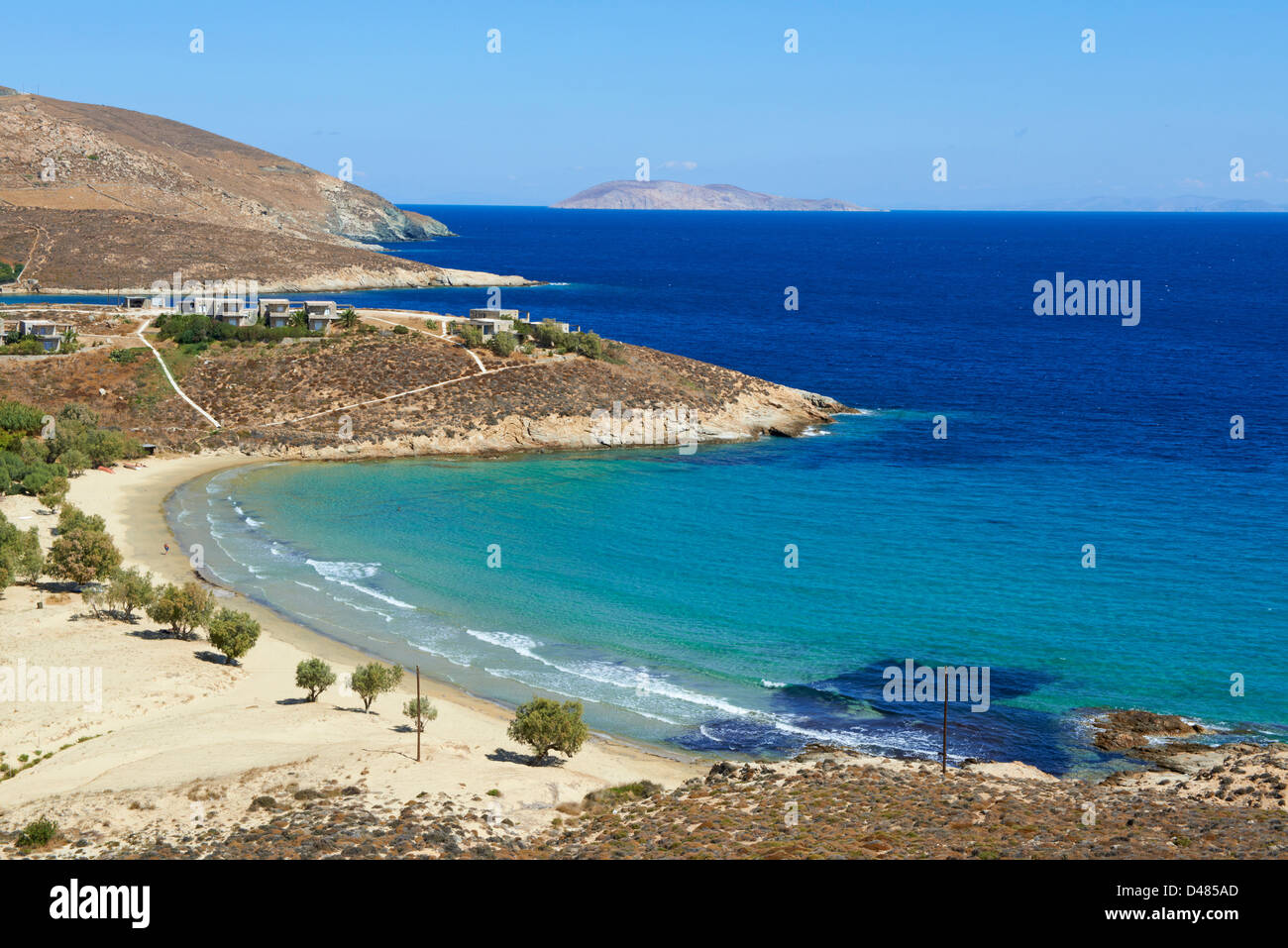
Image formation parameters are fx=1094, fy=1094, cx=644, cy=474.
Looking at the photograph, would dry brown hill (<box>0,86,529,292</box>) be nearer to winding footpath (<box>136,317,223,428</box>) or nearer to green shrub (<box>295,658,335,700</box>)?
winding footpath (<box>136,317,223,428</box>)

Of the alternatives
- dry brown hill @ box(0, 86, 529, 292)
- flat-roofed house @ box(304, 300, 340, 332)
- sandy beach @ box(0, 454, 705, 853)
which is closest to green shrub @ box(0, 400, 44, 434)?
flat-roofed house @ box(304, 300, 340, 332)

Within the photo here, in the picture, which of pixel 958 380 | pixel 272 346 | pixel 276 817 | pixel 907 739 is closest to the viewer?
pixel 276 817

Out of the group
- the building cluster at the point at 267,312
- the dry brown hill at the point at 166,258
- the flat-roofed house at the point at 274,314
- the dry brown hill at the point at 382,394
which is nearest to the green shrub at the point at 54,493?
the dry brown hill at the point at 382,394

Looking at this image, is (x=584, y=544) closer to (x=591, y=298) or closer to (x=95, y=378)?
(x=95, y=378)

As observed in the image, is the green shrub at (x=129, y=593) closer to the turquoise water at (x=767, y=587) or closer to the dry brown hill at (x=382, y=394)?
the turquoise water at (x=767, y=587)
